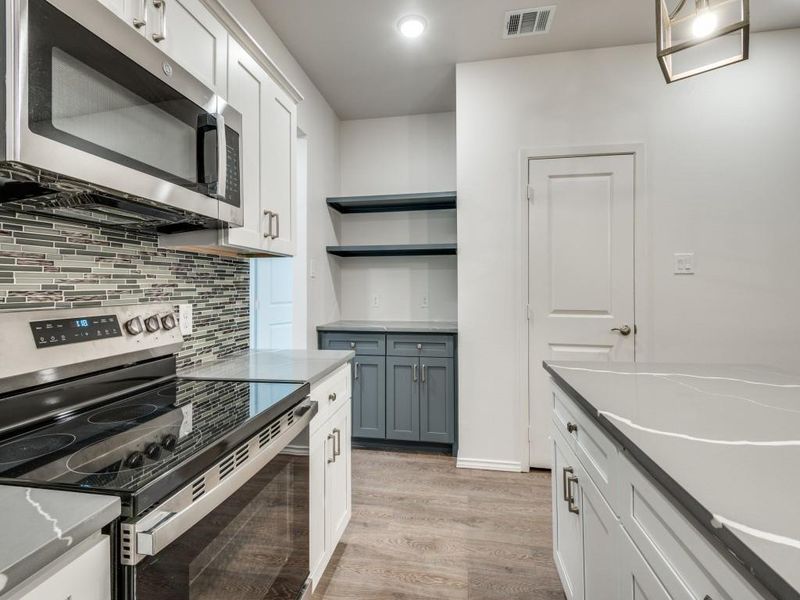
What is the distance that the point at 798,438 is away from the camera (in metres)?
0.80

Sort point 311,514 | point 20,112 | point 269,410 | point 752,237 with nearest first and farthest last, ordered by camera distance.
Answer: point 20,112, point 269,410, point 311,514, point 752,237

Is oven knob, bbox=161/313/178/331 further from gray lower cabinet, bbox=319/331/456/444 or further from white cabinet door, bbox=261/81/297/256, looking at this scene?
gray lower cabinet, bbox=319/331/456/444

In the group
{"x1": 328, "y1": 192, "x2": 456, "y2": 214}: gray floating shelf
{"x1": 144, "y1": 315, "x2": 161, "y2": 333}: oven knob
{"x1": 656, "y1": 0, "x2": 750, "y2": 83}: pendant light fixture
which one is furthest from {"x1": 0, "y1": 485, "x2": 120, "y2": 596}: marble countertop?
{"x1": 328, "y1": 192, "x2": 456, "y2": 214}: gray floating shelf

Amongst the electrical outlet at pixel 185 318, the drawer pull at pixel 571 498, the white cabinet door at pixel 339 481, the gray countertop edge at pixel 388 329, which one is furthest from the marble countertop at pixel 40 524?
the gray countertop edge at pixel 388 329

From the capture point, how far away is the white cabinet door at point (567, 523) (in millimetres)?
1277

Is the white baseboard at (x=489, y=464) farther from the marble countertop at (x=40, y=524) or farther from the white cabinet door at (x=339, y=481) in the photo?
the marble countertop at (x=40, y=524)

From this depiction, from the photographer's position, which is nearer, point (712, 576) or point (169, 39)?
point (712, 576)

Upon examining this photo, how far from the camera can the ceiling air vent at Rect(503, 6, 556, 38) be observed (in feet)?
7.39

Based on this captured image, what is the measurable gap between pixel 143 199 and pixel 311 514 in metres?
1.17

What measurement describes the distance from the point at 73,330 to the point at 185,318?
52 cm

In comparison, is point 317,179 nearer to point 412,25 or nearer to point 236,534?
point 412,25

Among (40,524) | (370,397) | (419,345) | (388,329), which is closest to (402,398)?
(370,397)

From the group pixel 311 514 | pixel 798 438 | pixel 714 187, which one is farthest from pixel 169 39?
pixel 714 187

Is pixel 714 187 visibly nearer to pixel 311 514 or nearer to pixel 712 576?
pixel 712 576
